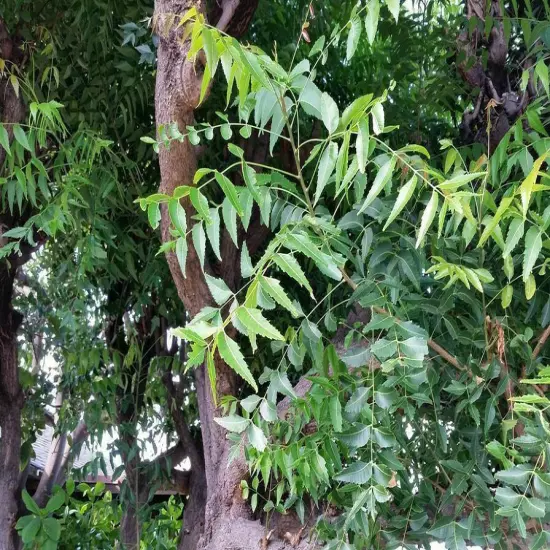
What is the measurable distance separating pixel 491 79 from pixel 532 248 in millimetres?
909

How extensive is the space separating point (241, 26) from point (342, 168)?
2.65ft

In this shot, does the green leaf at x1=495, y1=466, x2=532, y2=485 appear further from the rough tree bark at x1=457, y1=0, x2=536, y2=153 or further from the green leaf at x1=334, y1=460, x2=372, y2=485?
the rough tree bark at x1=457, y1=0, x2=536, y2=153

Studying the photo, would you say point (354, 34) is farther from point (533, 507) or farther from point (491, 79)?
point (491, 79)

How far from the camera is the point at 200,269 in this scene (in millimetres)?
1634

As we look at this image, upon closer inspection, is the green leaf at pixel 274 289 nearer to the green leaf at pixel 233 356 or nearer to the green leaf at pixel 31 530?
the green leaf at pixel 233 356

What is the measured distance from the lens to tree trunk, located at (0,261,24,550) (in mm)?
2211

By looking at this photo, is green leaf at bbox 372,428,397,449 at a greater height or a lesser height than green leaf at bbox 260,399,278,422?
lesser

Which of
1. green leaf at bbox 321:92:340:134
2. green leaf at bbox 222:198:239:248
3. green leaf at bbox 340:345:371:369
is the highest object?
green leaf at bbox 321:92:340:134

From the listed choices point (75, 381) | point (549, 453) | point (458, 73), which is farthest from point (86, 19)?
point (549, 453)

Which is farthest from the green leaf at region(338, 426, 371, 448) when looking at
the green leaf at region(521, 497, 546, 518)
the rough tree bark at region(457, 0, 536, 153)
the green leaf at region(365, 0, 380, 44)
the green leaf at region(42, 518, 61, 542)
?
the green leaf at region(42, 518, 61, 542)

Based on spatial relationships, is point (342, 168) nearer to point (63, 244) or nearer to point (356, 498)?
point (356, 498)

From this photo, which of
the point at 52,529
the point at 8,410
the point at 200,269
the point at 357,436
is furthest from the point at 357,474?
the point at 8,410

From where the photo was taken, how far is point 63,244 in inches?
80.1

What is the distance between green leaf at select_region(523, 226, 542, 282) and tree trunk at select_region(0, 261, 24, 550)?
1.71 m
